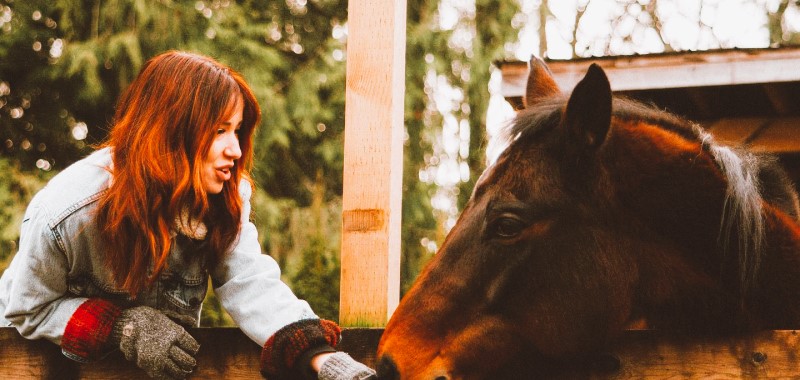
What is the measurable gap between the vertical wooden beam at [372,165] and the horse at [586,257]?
0.44 metres

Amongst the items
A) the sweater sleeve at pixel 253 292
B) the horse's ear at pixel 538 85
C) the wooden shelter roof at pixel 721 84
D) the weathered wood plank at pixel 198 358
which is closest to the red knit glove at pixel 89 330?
the weathered wood plank at pixel 198 358

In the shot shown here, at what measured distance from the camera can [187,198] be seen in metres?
1.90

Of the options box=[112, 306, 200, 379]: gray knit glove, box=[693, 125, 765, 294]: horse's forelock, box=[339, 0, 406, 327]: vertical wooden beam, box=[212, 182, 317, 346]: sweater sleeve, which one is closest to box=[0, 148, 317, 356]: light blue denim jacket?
box=[212, 182, 317, 346]: sweater sleeve

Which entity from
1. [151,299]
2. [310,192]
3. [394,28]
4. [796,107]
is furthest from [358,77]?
[310,192]

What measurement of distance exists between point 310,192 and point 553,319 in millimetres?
5512

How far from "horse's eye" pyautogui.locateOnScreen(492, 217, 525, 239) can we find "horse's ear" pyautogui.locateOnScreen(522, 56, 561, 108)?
2.05 feet

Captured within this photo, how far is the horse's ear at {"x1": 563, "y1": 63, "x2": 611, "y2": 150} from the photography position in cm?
168

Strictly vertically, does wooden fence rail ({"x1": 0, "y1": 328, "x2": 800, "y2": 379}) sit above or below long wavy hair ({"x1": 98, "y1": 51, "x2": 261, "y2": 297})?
below

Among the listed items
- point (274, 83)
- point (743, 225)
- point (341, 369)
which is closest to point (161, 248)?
point (341, 369)

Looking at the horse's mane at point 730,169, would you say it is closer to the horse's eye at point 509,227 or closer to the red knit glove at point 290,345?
the horse's eye at point 509,227

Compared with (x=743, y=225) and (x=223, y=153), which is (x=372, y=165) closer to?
(x=223, y=153)

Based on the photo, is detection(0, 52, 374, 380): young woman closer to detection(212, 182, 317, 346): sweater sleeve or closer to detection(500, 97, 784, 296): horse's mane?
detection(212, 182, 317, 346): sweater sleeve

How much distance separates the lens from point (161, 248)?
1.80m

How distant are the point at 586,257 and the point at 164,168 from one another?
101 centimetres
